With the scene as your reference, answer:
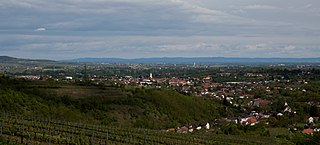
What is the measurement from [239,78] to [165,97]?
84.5m

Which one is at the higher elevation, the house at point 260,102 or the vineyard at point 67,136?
the vineyard at point 67,136

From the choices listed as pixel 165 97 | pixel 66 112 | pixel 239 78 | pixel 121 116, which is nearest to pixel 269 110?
pixel 165 97

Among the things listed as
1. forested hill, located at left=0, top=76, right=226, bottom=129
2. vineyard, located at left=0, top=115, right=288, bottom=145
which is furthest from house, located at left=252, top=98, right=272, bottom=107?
vineyard, located at left=0, top=115, right=288, bottom=145

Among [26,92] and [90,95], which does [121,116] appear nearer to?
[90,95]

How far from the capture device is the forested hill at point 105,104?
193 feet

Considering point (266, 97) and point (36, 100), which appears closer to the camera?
point (36, 100)

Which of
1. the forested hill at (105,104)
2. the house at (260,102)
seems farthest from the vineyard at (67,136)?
the house at (260,102)

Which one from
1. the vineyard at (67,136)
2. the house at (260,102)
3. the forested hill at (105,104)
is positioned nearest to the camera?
the vineyard at (67,136)

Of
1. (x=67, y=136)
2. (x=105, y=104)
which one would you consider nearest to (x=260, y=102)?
(x=105, y=104)

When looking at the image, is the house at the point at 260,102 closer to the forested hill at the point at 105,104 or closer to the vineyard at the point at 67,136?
the forested hill at the point at 105,104

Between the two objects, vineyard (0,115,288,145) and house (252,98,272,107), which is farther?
house (252,98,272,107)

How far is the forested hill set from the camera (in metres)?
58.8

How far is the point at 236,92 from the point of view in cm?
11519

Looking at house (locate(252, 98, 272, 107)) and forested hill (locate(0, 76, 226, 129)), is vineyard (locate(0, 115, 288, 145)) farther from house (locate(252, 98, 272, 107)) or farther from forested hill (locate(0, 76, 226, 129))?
house (locate(252, 98, 272, 107))
